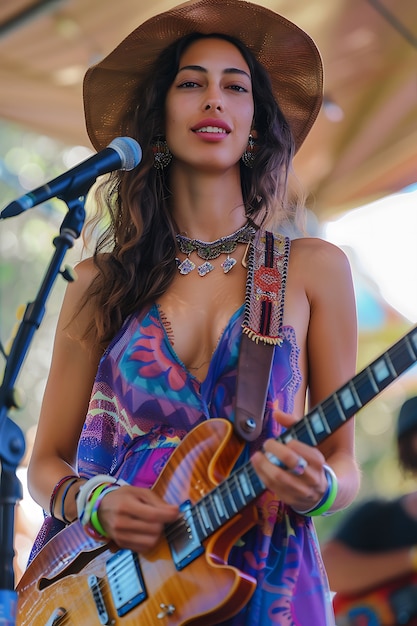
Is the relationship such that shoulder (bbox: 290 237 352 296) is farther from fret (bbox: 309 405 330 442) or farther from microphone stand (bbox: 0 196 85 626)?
microphone stand (bbox: 0 196 85 626)

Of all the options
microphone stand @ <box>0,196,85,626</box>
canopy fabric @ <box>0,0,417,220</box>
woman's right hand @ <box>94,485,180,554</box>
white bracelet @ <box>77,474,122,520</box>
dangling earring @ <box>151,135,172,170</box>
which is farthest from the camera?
canopy fabric @ <box>0,0,417,220</box>

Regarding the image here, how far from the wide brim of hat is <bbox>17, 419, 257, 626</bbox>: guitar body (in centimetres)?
101

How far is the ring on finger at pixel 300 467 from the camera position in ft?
4.76

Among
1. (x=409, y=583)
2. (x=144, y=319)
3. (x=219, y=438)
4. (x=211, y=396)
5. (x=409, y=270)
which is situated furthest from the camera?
(x=409, y=270)

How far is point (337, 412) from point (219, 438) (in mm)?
237

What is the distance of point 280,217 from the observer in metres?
2.27

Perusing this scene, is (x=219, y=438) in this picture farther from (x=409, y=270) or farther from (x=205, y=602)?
(x=409, y=270)

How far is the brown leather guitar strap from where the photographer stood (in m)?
1.72

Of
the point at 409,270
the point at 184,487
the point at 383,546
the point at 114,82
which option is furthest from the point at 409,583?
the point at 114,82

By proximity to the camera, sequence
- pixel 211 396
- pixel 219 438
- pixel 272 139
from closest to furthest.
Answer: pixel 219 438
pixel 211 396
pixel 272 139

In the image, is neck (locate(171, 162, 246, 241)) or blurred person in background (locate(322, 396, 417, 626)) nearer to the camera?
neck (locate(171, 162, 246, 241))

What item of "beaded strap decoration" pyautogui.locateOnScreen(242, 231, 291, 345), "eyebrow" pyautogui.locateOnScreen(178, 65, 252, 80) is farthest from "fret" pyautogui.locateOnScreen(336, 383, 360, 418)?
"eyebrow" pyautogui.locateOnScreen(178, 65, 252, 80)

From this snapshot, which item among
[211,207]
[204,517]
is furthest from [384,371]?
[211,207]

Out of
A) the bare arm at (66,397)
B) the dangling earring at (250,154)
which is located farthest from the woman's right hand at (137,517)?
the dangling earring at (250,154)
